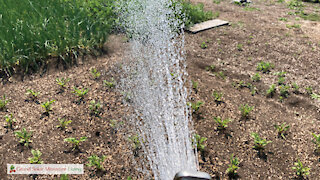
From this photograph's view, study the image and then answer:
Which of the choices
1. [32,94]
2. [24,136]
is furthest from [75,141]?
[32,94]

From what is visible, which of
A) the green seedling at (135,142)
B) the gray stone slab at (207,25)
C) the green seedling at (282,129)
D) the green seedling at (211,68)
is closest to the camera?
the green seedling at (135,142)

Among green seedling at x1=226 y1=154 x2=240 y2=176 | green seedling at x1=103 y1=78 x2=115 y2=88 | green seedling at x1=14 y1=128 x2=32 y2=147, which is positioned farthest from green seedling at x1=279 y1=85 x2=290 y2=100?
green seedling at x1=14 y1=128 x2=32 y2=147

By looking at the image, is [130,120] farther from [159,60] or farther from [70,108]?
[159,60]

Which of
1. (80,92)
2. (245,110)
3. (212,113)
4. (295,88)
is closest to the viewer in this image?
(245,110)

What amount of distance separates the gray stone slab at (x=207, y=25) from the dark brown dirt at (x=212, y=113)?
28.0 inches

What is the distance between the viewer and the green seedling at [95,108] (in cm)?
341

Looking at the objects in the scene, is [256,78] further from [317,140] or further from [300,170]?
[300,170]

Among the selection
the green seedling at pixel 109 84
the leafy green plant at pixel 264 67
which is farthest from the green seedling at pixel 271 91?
the green seedling at pixel 109 84

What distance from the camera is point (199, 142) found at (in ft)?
9.63

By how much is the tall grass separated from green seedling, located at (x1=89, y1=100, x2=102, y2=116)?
135 cm

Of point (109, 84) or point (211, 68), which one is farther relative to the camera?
point (211, 68)

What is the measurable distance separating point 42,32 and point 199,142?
328cm

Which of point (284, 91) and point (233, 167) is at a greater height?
point (284, 91)

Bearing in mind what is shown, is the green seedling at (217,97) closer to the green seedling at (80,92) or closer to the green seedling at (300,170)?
the green seedling at (300,170)
